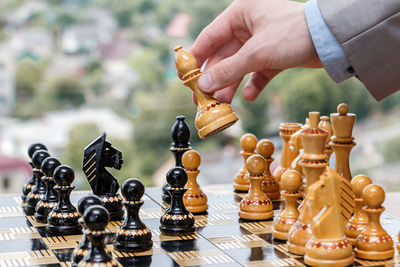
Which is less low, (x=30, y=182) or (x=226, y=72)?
(x=226, y=72)

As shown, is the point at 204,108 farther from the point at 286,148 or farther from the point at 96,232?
the point at 286,148

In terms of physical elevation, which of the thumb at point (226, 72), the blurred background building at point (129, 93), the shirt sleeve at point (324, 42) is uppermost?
the shirt sleeve at point (324, 42)

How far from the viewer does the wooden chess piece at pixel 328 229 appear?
137 cm

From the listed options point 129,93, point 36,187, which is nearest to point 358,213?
point 36,187

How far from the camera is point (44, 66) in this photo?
5.97m

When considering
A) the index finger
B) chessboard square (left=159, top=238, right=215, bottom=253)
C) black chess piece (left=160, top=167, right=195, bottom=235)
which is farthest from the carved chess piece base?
the index finger

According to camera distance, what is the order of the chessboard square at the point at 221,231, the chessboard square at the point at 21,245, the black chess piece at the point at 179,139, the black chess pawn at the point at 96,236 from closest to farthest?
the black chess pawn at the point at 96,236 < the chessboard square at the point at 21,245 < the chessboard square at the point at 221,231 < the black chess piece at the point at 179,139

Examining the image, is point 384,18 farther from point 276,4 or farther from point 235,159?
point 235,159

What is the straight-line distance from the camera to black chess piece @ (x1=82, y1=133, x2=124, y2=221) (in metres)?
1.80

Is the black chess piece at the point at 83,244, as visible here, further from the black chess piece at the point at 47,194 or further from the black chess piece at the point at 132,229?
the black chess piece at the point at 47,194

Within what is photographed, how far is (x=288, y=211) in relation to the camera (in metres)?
1.62

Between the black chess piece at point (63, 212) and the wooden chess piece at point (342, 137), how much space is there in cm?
73

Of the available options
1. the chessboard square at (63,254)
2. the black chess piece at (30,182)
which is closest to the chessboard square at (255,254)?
the chessboard square at (63,254)

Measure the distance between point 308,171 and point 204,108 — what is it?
292 millimetres
